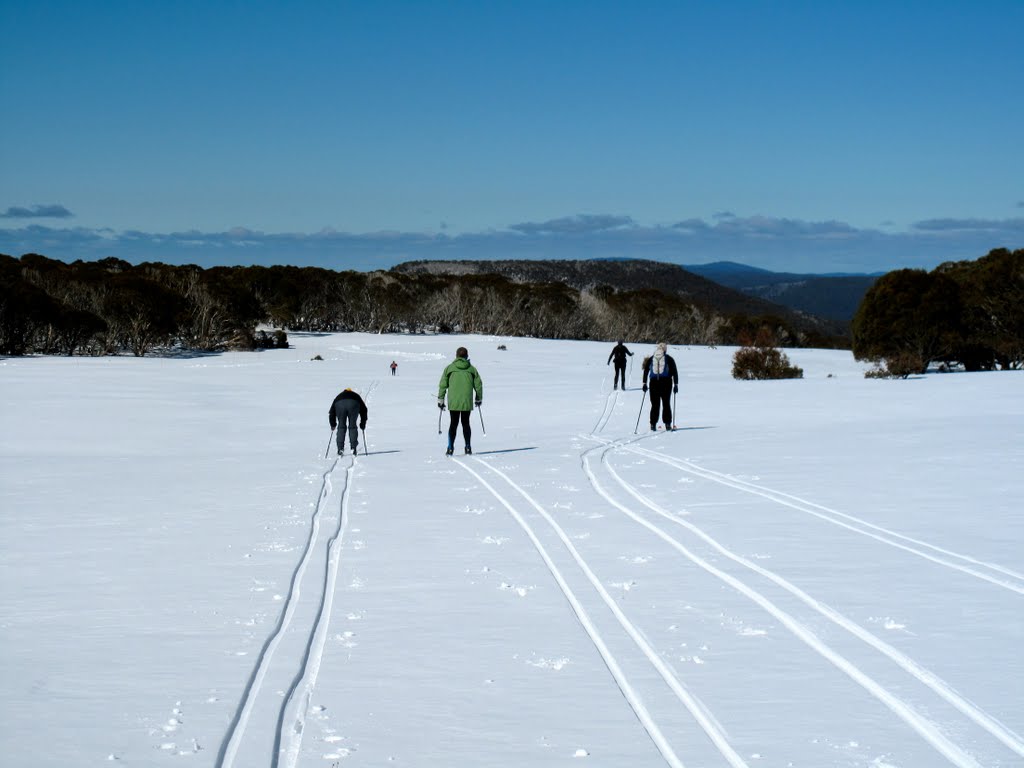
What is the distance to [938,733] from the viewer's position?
4699mm

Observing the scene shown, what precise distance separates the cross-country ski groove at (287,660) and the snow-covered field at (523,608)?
0.02 metres

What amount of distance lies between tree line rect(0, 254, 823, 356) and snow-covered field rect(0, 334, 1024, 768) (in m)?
39.0

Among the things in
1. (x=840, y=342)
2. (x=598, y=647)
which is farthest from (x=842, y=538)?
(x=840, y=342)

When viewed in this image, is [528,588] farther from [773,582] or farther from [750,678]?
[750,678]

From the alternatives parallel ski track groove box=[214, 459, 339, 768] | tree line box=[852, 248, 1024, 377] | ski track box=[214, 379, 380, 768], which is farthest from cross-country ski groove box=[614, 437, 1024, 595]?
tree line box=[852, 248, 1024, 377]

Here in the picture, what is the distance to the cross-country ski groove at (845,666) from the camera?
4539 millimetres

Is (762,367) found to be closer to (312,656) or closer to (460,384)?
(460,384)

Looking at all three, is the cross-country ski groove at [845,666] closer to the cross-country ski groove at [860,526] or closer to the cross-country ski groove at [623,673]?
the cross-country ski groove at [623,673]

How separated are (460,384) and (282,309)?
65.2 meters

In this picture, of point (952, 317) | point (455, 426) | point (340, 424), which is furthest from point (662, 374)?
point (952, 317)

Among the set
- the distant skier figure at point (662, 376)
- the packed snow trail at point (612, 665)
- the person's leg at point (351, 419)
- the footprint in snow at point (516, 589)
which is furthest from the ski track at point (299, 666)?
the distant skier figure at point (662, 376)

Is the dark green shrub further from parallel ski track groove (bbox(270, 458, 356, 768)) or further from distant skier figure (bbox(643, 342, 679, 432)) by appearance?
parallel ski track groove (bbox(270, 458, 356, 768))

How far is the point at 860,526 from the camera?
10.1 metres

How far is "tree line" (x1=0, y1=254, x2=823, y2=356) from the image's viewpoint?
177 ft
